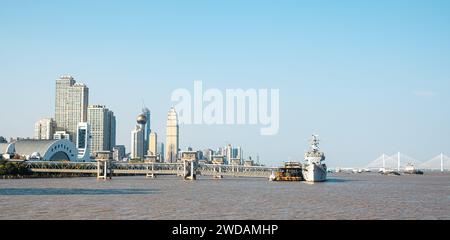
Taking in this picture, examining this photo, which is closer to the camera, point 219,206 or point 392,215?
point 392,215

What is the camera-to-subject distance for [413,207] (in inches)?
3265

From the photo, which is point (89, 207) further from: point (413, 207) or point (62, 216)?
point (413, 207)

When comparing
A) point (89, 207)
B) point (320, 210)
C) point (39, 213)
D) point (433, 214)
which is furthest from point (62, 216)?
point (433, 214)

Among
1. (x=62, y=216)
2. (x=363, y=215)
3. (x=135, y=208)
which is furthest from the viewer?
(x=135, y=208)

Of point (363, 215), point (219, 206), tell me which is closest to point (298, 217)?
point (363, 215)
